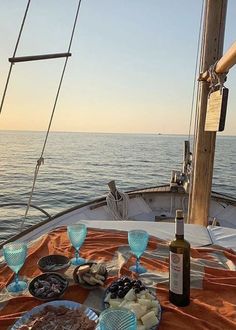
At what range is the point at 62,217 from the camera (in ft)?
10.5

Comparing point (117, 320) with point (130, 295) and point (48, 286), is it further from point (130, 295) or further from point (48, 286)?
point (48, 286)

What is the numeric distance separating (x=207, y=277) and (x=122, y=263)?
1.41 ft

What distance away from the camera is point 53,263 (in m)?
1.58

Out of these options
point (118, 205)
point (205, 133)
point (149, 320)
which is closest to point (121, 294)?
point (149, 320)

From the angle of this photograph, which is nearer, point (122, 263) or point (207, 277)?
point (207, 277)

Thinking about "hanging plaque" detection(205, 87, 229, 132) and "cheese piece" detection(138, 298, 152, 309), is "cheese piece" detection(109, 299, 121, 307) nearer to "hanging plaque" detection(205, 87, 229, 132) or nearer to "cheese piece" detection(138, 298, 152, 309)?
"cheese piece" detection(138, 298, 152, 309)

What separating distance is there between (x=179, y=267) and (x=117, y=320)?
15.7 inches

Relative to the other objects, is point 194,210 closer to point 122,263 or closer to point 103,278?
point 122,263

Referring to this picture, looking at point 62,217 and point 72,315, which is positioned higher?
point 62,217

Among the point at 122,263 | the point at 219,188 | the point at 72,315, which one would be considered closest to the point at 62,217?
the point at 122,263

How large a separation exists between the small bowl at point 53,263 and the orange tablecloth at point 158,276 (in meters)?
0.06

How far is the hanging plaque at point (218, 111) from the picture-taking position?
2227 mm

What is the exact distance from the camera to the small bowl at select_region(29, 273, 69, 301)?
4.17 feet

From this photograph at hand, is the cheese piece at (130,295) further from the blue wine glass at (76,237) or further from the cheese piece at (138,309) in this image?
the blue wine glass at (76,237)
